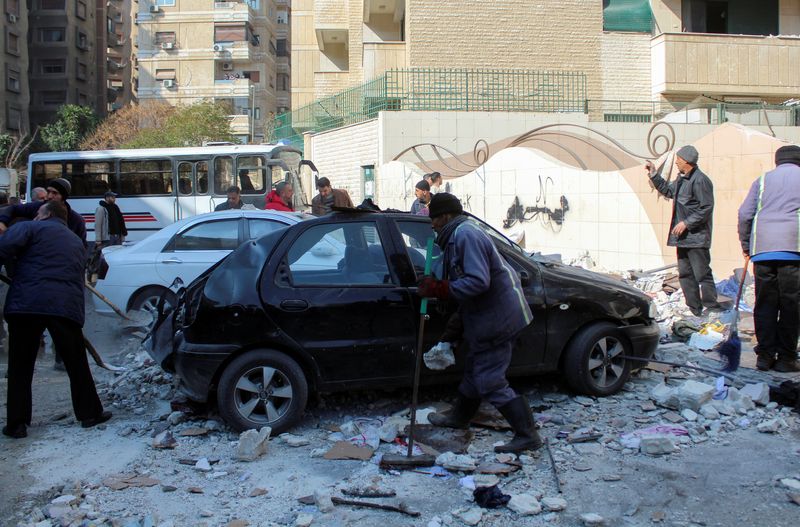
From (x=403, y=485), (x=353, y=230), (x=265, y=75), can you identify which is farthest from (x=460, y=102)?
(x=265, y=75)

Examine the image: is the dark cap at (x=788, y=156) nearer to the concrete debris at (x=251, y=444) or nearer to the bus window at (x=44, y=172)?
the concrete debris at (x=251, y=444)

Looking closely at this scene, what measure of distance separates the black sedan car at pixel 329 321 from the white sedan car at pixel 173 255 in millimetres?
3352

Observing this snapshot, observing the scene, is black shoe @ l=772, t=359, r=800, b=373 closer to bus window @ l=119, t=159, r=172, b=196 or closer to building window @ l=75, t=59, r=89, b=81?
bus window @ l=119, t=159, r=172, b=196

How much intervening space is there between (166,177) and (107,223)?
17.4ft

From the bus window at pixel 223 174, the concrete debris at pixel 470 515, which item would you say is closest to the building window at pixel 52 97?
the bus window at pixel 223 174

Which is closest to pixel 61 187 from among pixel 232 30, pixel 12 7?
pixel 232 30

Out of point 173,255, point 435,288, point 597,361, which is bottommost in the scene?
point 597,361

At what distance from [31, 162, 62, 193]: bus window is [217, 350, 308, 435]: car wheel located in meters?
17.5

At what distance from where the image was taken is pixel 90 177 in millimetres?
20266

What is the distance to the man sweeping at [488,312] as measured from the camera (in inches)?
185

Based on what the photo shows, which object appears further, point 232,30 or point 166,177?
point 232,30

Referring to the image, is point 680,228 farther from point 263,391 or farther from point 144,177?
point 144,177

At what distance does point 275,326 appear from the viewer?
5.28m

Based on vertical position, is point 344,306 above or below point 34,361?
above
